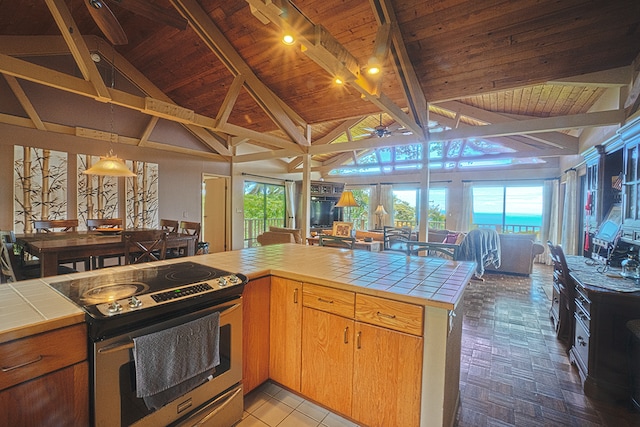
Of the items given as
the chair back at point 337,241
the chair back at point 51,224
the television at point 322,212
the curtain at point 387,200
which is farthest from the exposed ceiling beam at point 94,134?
the curtain at point 387,200

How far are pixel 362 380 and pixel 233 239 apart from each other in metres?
6.40

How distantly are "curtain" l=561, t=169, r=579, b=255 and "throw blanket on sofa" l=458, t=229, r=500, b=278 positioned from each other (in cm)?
115

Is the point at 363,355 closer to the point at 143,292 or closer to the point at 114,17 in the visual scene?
the point at 143,292

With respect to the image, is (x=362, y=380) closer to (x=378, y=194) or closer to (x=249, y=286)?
(x=249, y=286)

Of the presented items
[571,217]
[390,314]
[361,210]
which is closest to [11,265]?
Answer: [390,314]

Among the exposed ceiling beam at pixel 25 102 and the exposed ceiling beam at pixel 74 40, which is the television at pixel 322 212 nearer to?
the exposed ceiling beam at pixel 74 40

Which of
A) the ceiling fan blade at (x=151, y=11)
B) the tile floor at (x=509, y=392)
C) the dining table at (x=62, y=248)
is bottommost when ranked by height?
the tile floor at (x=509, y=392)

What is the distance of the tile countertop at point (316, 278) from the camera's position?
101cm

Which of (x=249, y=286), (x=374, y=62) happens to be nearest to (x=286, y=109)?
(x=374, y=62)

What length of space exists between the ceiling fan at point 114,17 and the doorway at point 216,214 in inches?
187

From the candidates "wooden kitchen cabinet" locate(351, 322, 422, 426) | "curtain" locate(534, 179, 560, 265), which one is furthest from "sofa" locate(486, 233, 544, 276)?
"wooden kitchen cabinet" locate(351, 322, 422, 426)

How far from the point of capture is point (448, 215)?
8.26m

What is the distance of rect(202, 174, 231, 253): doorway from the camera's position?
24.5 feet

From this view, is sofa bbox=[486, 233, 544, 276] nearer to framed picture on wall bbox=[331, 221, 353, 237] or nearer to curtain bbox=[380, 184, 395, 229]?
framed picture on wall bbox=[331, 221, 353, 237]
